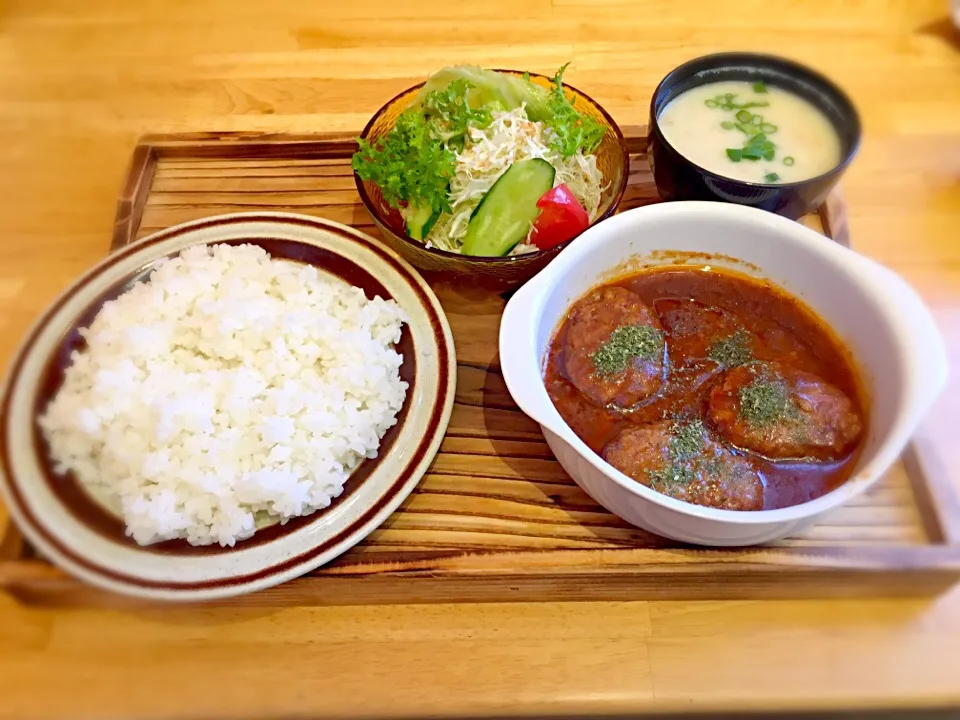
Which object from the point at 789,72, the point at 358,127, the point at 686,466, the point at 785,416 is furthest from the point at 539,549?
the point at 358,127

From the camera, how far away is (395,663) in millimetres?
1402

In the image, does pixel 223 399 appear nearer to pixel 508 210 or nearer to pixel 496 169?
pixel 508 210

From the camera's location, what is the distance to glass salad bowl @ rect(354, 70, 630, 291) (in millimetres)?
1657

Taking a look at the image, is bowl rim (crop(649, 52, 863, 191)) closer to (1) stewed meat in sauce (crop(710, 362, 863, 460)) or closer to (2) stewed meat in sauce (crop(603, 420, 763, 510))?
(1) stewed meat in sauce (crop(710, 362, 863, 460))

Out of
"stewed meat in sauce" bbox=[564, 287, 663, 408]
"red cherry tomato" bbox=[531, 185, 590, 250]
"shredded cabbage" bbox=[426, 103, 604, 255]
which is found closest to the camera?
"stewed meat in sauce" bbox=[564, 287, 663, 408]

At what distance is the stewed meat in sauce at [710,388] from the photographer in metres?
1.38

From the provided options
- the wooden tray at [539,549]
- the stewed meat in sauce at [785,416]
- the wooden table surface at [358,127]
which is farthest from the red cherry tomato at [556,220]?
the wooden table surface at [358,127]

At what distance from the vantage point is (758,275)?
1652 mm

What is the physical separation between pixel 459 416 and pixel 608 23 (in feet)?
6.12

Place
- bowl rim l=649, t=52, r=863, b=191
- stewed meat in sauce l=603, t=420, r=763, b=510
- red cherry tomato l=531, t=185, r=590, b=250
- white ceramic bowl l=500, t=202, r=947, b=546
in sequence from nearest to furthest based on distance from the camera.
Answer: white ceramic bowl l=500, t=202, r=947, b=546 → stewed meat in sauce l=603, t=420, r=763, b=510 → bowl rim l=649, t=52, r=863, b=191 → red cherry tomato l=531, t=185, r=590, b=250

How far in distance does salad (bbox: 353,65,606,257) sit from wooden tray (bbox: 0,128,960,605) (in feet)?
1.24

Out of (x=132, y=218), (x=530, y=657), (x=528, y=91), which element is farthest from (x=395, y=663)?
(x=528, y=91)

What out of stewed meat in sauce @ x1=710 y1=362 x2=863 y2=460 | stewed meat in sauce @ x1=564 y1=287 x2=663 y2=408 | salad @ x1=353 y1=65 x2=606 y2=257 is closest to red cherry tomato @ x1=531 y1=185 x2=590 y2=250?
salad @ x1=353 y1=65 x2=606 y2=257

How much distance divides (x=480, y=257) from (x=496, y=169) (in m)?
0.37
